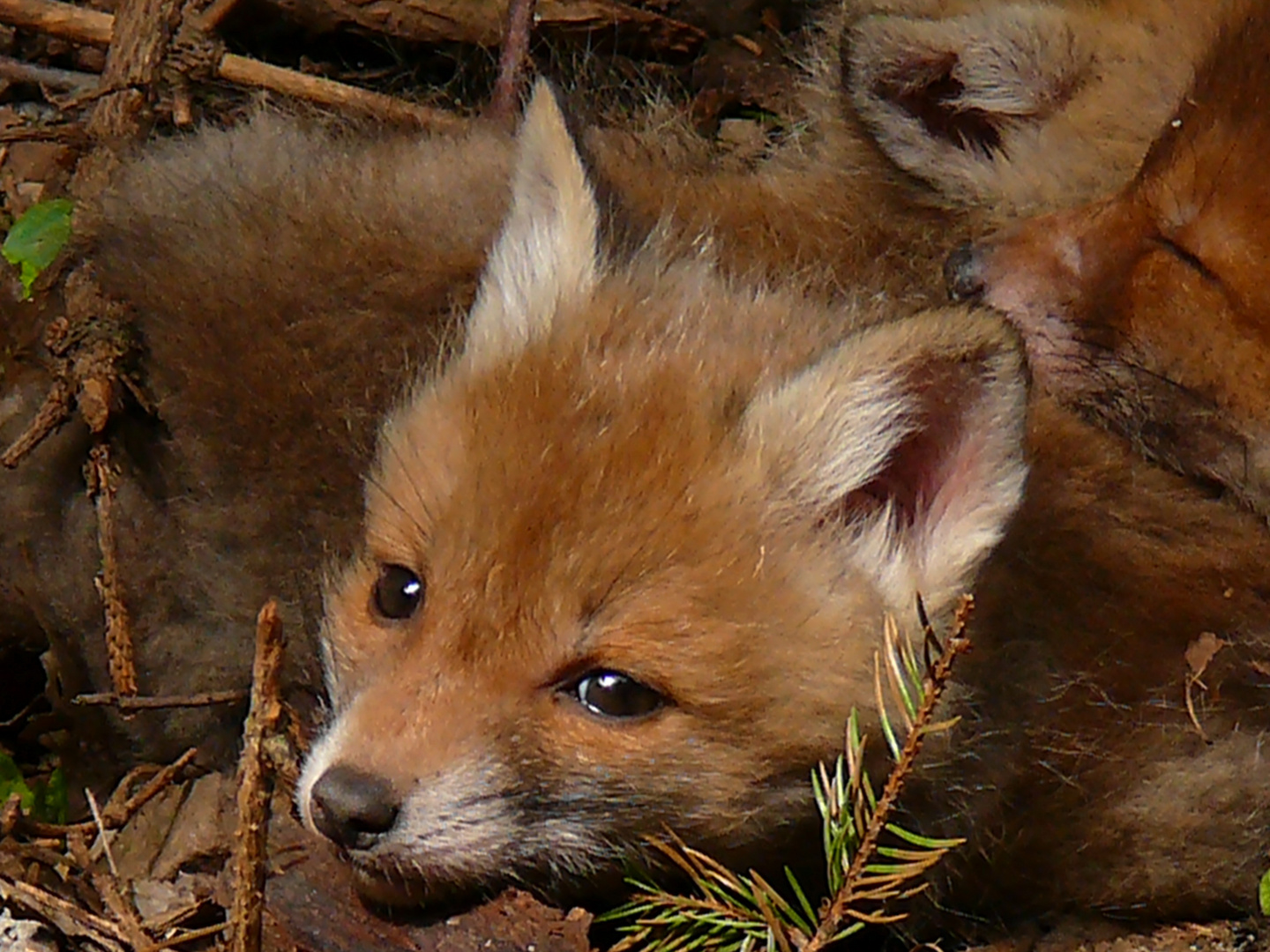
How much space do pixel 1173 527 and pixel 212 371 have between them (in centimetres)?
170

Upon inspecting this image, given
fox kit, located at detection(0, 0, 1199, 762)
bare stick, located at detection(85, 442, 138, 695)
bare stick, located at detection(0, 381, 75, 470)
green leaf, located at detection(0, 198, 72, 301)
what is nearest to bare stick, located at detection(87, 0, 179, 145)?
fox kit, located at detection(0, 0, 1199, 762)

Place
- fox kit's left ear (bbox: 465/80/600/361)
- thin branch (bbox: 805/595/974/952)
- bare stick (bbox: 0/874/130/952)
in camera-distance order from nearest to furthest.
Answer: thin branch (bbox: 805/595/974/952)
bare stick (bbox: 0/874/130/952)
fox kit's left ear (bbox: 465/80/600/361)

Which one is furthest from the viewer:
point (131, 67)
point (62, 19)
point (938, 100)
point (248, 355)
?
point (938, 100)

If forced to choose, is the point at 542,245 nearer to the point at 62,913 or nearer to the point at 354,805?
the point at 354,805

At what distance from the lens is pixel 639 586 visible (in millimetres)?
2357

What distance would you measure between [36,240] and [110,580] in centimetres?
65

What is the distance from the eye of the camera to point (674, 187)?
355 centimetres

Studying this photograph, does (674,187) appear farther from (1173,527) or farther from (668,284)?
(1173,527)

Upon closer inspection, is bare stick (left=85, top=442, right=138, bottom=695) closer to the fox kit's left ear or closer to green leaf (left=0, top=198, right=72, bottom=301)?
green leaf (left=0, top=198, right=72, bottom=301)

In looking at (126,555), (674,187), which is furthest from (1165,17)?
(126,555)

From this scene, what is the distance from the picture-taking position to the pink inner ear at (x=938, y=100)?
3.85 m

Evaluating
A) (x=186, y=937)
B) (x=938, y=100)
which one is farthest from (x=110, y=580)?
(x=938, y=100)

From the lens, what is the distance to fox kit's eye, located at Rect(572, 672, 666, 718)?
2350 millimetres

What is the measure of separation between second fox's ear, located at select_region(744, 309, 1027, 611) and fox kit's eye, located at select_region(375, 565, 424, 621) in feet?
1.75
